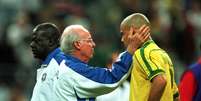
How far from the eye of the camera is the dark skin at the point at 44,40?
32.0 feet

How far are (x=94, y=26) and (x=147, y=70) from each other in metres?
9.34

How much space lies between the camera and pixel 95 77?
9242 mm

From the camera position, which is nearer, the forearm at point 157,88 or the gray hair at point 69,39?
the forearm at point 157,88

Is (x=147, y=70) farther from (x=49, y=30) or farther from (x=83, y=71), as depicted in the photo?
(x=49, y=30)

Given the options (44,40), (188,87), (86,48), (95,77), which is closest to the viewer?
(95,77)

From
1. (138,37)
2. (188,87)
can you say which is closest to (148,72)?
(138,37)

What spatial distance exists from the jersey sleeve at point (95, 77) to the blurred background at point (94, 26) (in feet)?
21.0

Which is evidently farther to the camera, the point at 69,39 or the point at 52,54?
the point at 52,54

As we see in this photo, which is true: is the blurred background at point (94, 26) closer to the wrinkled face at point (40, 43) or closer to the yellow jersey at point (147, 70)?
the wrinkled face at point (40, 43)

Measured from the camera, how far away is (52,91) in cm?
955

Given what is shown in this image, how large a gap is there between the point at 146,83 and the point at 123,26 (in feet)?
2.03

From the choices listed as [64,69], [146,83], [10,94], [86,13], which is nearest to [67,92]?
[64,69]

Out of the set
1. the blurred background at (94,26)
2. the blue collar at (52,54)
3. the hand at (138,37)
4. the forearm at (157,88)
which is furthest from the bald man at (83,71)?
the blurred background at (94,26)

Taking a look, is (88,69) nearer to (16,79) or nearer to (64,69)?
(64,69)
